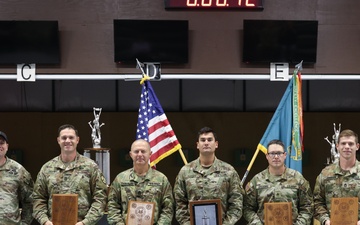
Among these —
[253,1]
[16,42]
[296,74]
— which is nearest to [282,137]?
[296,74]

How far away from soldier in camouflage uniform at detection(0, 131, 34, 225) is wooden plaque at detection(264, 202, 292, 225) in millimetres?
2160

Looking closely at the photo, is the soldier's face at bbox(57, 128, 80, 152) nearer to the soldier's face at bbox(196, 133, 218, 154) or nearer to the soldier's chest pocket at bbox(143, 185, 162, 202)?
the soldier's chest pocket at bbox(143, 185, 162, 202)

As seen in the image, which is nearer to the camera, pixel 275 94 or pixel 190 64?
pixel 190 64

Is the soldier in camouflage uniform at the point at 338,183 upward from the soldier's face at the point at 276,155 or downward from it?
downward

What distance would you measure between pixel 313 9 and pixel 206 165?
371 cm

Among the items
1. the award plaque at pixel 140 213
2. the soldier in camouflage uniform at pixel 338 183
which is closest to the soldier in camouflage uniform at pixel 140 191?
the award plaque at pixel 140 213

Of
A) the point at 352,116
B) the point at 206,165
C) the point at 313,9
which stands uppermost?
the point at 313,9

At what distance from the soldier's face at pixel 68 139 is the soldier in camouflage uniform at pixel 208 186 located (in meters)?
A: 1.00

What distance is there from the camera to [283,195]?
20.2ft

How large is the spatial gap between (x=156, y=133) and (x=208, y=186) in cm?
209

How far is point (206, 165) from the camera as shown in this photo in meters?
6.29

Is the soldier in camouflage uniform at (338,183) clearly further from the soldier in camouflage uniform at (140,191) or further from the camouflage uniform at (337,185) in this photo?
the soldier in camouflage uniform at (140,191)

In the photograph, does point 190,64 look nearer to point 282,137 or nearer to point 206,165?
point 282,137

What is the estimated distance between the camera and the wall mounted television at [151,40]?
8.98 m
